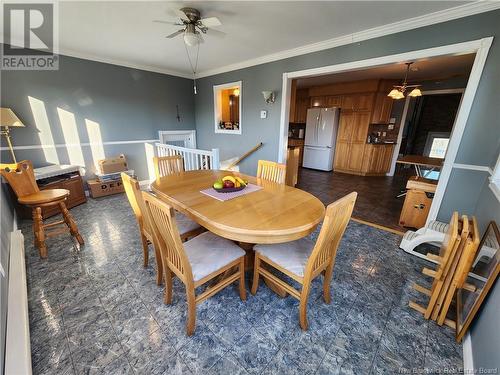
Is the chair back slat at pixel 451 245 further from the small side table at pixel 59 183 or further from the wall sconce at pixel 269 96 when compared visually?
the small side table at pixel 59 183

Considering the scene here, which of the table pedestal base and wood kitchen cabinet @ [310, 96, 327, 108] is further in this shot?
wood kitchen cabinet @ [310, 96, 327, 108]

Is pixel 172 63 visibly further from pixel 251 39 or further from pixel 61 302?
pixel 61 302

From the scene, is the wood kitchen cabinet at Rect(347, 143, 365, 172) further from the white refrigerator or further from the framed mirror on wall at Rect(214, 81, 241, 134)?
the framed mirror on wall at Rect(214, 81, 241, 134)

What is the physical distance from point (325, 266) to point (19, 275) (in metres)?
2.41

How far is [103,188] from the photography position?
372 centimetres

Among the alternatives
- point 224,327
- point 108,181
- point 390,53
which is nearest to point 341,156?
point 390,53

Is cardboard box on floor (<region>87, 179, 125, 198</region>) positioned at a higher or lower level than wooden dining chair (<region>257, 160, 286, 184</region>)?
lower

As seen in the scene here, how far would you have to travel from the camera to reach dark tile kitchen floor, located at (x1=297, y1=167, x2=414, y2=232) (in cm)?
321

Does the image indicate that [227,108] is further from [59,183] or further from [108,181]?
[59,183]

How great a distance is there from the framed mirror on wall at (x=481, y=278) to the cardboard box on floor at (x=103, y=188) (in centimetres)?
479

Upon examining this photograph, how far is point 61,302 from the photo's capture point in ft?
5.25

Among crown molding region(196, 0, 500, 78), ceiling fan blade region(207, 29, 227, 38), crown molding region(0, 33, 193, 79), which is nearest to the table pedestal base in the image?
ceiling fan blade region(207, 29, 227, 38)

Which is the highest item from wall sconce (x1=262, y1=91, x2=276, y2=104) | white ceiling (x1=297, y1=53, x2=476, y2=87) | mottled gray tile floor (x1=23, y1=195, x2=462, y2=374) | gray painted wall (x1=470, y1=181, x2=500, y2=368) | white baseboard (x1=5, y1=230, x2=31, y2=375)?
white ceiling (x1=297, y1=53, x2=476, y2=87)

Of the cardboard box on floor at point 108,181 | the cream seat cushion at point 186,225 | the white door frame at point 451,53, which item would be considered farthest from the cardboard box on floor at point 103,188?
the white door frame at point 451,53
